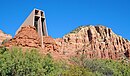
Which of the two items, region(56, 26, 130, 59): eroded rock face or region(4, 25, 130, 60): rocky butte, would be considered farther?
region(56, 26, 130, 59): eroded rock face

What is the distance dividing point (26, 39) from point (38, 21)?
636 centimetres

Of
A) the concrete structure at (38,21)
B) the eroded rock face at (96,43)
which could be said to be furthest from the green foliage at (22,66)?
the eroded rock face at (96,43)

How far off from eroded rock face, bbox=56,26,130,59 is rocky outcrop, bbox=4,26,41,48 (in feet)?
185

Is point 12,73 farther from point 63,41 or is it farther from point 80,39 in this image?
point 80,39

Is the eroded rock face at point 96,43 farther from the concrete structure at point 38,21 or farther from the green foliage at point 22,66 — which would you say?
the green foliage at point 22,66

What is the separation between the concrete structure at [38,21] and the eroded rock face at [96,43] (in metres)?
50.7

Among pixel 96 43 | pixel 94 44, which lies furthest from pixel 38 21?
pixel 96 43

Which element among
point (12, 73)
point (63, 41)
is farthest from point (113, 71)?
point (63, 41)

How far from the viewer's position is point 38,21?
59.1 metres

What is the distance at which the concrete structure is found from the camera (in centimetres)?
5847

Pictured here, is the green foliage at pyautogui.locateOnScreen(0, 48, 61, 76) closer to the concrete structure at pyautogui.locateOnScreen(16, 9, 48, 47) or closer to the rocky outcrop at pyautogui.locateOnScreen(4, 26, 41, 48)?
the rocky outcrop at pyautogui.locateOnScreen(4, 26, 41, 48)

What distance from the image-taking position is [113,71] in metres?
62.0

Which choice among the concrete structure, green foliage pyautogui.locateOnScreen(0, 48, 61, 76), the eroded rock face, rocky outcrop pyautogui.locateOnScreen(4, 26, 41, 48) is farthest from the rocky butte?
green foliage pyautogui.locateOnScreen(0, 48, 61, 76)

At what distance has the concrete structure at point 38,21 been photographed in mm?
58469
